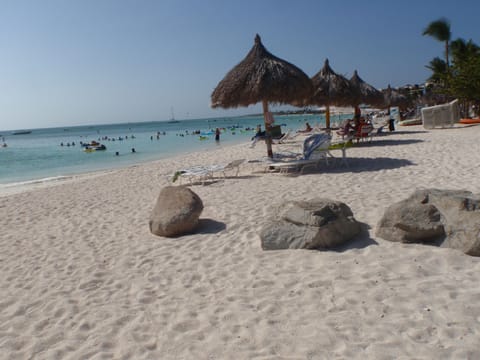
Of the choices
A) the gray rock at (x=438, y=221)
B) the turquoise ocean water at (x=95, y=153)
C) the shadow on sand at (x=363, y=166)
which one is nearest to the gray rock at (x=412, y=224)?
the gray rock at (x=438, y=221)

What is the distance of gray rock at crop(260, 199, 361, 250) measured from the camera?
3.65 metres

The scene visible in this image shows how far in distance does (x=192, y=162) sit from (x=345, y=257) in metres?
10.3

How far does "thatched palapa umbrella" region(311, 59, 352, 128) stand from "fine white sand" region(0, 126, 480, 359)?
7.97 meters

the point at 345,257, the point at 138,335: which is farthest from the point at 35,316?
the point at 345,257

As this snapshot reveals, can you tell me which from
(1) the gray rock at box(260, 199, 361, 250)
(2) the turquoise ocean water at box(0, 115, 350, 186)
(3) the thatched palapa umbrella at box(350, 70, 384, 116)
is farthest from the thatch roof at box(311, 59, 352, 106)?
(1) the gray rock at box(260, 199, 361, 250)

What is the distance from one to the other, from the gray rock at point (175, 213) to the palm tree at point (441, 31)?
29.4 metres

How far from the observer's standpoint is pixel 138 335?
8.40 feet

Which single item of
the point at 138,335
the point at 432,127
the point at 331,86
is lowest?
the point at 138,335

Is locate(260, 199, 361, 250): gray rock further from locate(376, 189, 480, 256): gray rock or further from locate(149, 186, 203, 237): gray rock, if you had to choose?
locate(149, 186, 203, 237): gray rock

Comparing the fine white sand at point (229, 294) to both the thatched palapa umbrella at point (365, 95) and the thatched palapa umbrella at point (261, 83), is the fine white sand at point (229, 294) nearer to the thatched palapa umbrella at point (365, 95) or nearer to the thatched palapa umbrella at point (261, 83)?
the thatched palapa umbrella at point (261, 83)

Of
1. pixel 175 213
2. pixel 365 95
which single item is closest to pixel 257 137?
pixel 365 95

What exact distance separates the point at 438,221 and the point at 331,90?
10.2 m

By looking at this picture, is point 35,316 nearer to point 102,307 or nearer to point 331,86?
point 102,307

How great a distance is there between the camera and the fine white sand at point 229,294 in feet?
7.55
